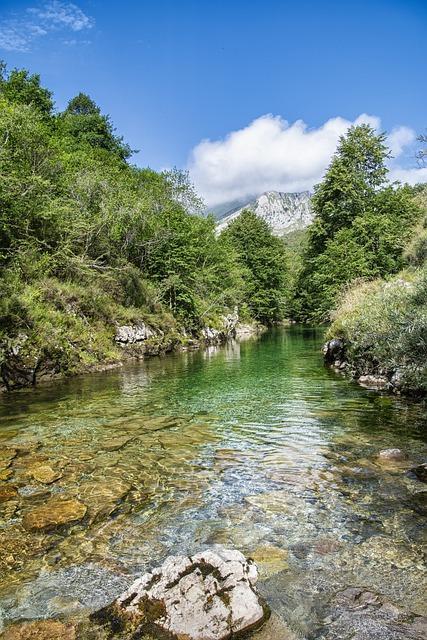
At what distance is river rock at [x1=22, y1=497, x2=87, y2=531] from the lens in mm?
6168

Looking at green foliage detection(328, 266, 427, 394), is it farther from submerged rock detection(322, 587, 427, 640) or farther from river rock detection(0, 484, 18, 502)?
river rock detection(0, 484, 18, 502)

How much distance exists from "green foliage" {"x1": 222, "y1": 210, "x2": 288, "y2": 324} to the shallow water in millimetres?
57426

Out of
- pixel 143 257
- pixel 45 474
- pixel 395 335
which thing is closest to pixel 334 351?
pixel 395 335

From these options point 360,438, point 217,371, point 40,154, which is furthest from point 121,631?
point 40,154

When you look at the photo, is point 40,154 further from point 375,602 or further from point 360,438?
point 375,602

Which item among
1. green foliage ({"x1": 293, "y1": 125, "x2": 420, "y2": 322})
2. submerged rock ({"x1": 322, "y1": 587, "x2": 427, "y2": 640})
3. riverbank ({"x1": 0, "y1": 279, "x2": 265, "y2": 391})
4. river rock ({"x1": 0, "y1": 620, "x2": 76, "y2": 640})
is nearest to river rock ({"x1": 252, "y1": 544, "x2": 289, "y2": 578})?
submerged rock ({"x1": 322, "y1": 587, "x2": 427, "y2": 640})

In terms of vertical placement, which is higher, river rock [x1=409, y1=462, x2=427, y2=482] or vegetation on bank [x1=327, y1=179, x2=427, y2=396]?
vegetation on bank [x1=327, y1=179, x2=427, y2=396]

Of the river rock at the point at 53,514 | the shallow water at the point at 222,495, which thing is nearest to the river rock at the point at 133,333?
the shallow water at the point at 222,495

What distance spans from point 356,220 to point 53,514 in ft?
135

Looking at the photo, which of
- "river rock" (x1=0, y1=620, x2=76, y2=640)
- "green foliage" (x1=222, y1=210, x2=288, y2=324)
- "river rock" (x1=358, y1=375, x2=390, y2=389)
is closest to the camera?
"river rock" (x1=0, y1=620, x2=76, y2=640)

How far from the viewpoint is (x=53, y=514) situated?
21.2ft

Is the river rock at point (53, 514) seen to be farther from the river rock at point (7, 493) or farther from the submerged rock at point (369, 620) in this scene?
the submerged rock at point (369, 620)

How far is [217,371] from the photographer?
21.9m

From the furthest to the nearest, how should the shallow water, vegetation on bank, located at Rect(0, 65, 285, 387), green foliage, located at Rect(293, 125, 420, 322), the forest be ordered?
green foliage, located at Rect(293, 125, 420, 322), vegetation on bank, located at Rect(0, 65, 285, 387), the forest, the shallow water
